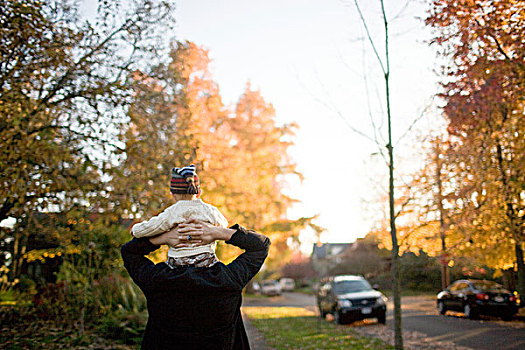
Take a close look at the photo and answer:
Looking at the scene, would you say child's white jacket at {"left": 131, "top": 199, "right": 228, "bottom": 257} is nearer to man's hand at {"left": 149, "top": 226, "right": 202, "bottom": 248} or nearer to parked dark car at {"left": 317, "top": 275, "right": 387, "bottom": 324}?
man's hand at {"left": 149, "top": 226, "right": 202, "bottom": 248}

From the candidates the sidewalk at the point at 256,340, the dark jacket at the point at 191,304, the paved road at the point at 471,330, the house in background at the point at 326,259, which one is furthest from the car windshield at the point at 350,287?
the dark jacket at the point at 191,304

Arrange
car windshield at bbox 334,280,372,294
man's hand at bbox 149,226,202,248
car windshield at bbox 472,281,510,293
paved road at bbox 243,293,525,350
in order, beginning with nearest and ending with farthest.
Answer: man's hand at bbox 149,226,202,248, paved road at bbox 243,293,525,350, car windshield at bbox 472,281,510,293, car windshield at bbox 334,280,372,294

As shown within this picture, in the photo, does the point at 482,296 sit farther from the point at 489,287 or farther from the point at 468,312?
the point at 468,312

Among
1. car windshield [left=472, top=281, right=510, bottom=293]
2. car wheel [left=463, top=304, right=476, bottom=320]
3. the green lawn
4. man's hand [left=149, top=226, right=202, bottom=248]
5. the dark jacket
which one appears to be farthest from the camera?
car wheel [left=463, top=304, right=476, bottom=320]

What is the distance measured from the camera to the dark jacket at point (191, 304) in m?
2.73

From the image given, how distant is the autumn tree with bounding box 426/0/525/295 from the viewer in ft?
27.2

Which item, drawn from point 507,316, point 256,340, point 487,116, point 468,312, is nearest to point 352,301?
point 468,312

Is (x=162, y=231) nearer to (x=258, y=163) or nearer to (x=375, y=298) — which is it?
(x=375, y=298)

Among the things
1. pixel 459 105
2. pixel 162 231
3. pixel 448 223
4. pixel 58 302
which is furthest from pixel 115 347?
pixel 459 105

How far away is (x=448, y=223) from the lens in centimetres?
881

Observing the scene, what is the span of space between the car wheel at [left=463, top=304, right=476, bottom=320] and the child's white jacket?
14780 mm

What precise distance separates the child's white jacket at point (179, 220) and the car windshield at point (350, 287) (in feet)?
46.0

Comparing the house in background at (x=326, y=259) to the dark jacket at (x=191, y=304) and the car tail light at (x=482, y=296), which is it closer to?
the car tail light at (x=482, y=296)

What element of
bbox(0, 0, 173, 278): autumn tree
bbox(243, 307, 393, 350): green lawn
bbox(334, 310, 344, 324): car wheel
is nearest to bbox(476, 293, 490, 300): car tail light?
bbox(334, 310, 344, 324): car wheel
